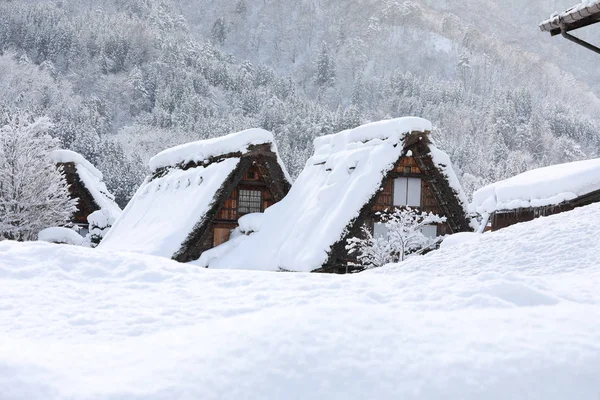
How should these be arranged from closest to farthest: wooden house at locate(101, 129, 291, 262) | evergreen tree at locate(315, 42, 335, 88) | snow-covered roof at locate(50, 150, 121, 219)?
wooden house at locate(101, 129, 291, 262) → snow-covered roof at locate(50, 150, 121, 219) → evergreen tree at locate(315, 42, 335, 88)

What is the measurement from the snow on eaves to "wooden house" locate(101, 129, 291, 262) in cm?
81

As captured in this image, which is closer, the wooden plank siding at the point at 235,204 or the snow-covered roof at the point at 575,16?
the snow-covered roof at the point at 575,16

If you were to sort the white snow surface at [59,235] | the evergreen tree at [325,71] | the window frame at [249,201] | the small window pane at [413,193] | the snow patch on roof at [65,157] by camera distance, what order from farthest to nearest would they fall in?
the evergreen tree at [325,71]
the snow patch on roof at [65,157]
the white snow surface at [59,235]
the window frame at [249,201]
the small window pane at [413,193]

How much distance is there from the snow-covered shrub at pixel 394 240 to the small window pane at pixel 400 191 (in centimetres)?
26

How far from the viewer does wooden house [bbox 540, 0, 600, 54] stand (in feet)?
36.2

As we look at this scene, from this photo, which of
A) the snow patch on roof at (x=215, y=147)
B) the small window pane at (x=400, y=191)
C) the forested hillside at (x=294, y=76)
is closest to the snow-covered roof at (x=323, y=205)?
the small window pane at (x=400, y=191)

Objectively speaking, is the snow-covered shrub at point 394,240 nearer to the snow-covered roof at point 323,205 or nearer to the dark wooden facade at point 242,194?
the snow-covered roof at point 323,205

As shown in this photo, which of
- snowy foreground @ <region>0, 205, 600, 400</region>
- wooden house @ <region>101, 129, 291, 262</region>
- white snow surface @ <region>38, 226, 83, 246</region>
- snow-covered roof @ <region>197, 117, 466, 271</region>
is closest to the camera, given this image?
snowy foreground @ <region>0, 205, 600, 400</region>

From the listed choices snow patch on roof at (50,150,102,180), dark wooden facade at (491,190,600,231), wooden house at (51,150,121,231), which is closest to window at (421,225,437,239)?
dark wooden facade at (491,190,600,231)

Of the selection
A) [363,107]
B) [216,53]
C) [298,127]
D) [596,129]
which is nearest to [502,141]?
[596,129]

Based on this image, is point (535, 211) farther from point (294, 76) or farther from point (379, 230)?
point (294, 76)

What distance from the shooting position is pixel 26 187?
28.8 m

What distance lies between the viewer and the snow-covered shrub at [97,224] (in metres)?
32.5

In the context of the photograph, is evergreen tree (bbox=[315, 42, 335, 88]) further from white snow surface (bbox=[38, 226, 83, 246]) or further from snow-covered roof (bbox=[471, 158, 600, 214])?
snow-covered roof (bbox=[471, 158, 600, 214])
